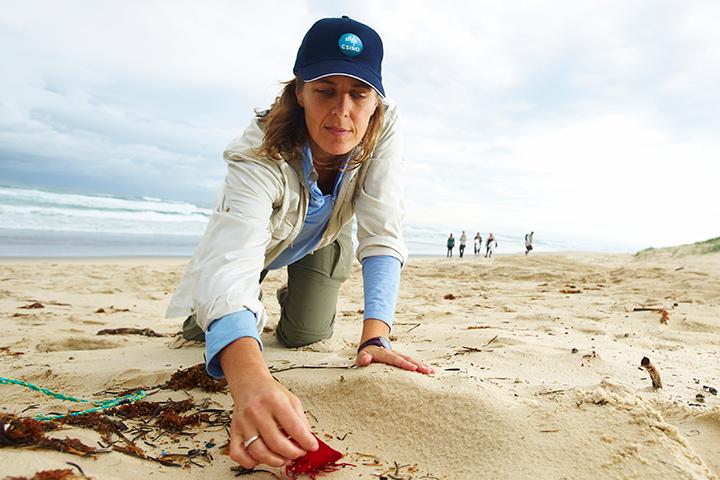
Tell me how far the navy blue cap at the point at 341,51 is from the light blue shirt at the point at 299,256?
15.6 inches

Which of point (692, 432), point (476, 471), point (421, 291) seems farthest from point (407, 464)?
point (421, 291)

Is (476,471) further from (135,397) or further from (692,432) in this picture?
(135,397)

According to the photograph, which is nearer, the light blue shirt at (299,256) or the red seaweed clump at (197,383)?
the light blue shirt at (299,256)

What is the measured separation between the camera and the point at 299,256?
2.97 meters

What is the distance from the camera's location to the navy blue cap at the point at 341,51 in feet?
6.05

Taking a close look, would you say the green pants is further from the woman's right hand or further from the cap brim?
the woman's right hand

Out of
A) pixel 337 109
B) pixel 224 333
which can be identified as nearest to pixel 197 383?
pixel 224 333

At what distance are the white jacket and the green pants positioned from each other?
466 millimetres

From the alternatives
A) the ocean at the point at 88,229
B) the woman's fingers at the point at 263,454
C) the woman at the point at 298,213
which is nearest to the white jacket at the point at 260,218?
the woman at the point at 298,213

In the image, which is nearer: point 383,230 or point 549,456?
point 549,456

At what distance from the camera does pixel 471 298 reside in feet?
18.0

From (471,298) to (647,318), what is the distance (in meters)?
2.04

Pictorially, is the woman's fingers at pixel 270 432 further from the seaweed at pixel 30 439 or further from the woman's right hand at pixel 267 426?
the seaweed at pixel 30 439

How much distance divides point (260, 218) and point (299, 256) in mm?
1131
